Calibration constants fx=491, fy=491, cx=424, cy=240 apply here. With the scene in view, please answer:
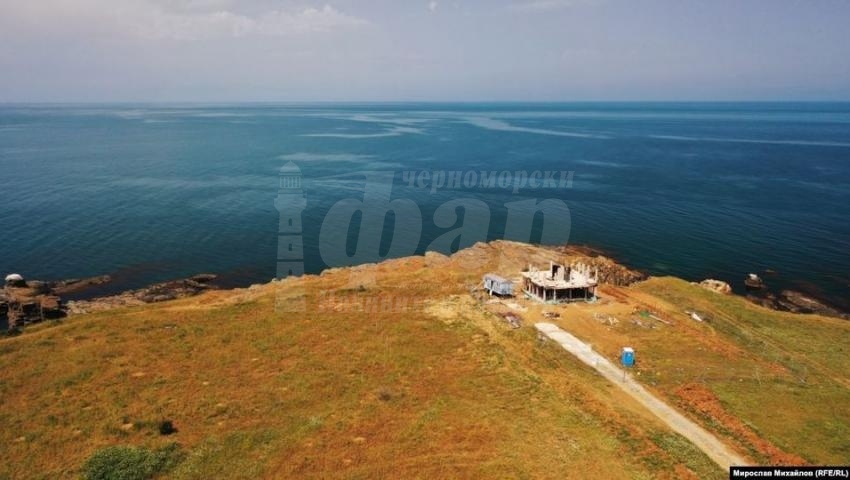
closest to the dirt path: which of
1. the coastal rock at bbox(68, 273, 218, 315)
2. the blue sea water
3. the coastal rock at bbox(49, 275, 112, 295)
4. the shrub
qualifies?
the shrub

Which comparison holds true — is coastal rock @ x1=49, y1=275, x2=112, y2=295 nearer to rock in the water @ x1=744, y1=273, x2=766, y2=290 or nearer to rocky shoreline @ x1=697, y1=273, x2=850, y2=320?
rocky shoreline @ x1=697, y1=273, x2=850, y2=320

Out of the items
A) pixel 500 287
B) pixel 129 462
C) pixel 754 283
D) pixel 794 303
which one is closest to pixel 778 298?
pixel 794 303

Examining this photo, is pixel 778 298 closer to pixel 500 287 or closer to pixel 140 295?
pixel 500 287

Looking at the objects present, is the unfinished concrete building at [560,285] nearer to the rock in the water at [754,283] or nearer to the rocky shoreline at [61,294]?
the rock in the water at [754,283]

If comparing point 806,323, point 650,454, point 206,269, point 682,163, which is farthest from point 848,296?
point 682,163

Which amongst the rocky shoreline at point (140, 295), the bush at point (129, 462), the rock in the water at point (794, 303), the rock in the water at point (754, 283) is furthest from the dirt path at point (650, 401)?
the rock in the water at point (754, 283)
